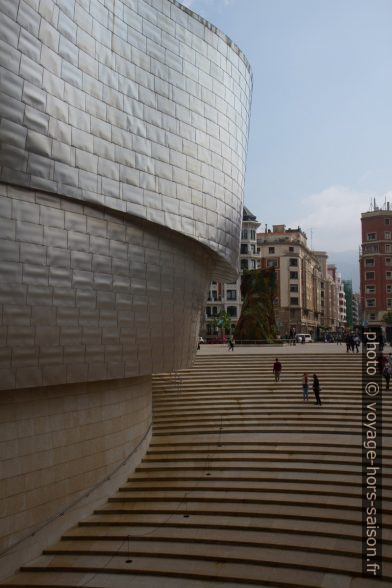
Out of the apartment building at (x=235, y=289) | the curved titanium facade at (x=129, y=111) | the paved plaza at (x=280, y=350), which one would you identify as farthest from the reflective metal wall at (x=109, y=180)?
the apartment building at (x=235, y=289)

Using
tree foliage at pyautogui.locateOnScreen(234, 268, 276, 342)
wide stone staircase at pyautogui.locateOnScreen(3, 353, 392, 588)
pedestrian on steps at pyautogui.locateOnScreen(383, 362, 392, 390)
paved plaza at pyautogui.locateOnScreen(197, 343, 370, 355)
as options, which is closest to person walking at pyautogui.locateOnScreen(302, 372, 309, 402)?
wide stone staircase at pyautogui.locateOnScreen(3, 353, 392, 588)

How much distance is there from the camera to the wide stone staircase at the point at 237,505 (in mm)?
9844

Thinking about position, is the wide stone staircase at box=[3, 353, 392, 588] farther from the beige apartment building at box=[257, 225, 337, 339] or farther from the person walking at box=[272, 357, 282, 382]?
the beige apartment building at box=[257, 225, 337, 339]

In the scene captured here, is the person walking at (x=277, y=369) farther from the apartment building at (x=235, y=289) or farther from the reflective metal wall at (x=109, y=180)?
the apartment building at (x=235, y=289)

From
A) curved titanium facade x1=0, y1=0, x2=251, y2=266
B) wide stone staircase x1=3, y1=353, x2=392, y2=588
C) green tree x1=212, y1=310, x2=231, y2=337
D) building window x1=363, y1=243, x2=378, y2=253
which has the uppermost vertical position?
building window x1=363, y1=243, x2=378, y2=253

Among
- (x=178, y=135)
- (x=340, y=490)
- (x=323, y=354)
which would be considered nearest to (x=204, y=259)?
(x=178, y=135)

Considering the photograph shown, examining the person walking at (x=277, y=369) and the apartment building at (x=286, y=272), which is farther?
the apartment building at (x=286, y=272)

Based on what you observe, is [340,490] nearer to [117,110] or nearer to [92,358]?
[92,358]

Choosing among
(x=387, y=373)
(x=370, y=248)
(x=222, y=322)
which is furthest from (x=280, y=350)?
(x=370, y=248)

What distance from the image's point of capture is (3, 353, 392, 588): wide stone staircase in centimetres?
984

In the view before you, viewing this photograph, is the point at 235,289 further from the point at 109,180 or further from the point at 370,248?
the point at 109,180

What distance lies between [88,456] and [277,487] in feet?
14.7

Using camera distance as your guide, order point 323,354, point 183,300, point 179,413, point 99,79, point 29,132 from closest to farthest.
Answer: point 29,132 < point 99,79 < point 183,300 < point 179,413 < point 323,354

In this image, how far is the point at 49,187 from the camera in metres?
10.3
